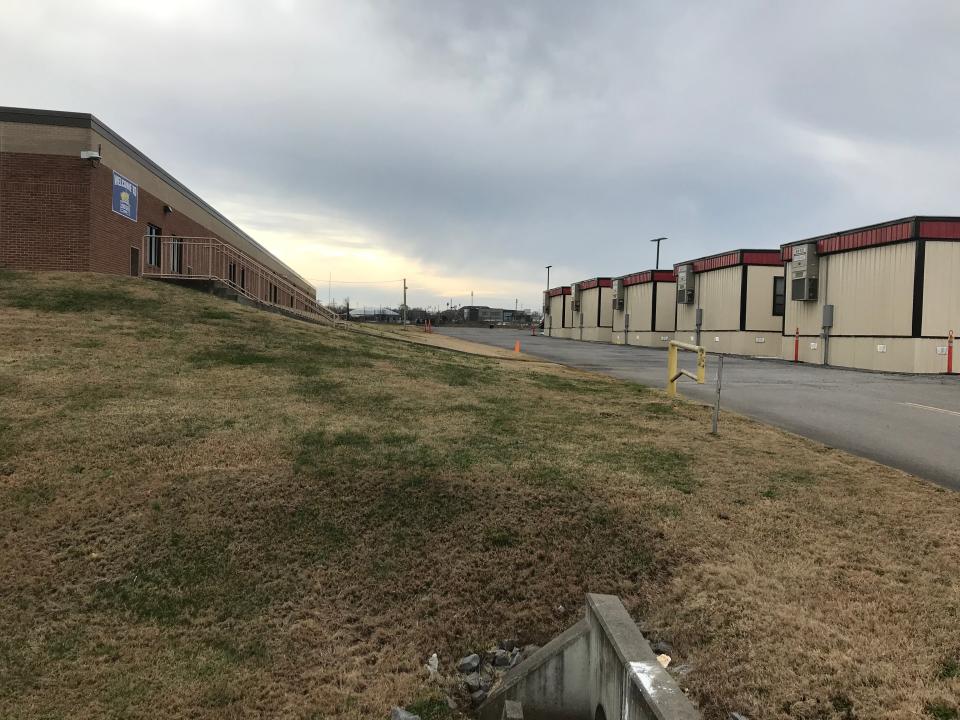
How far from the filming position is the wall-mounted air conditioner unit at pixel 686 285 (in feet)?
114

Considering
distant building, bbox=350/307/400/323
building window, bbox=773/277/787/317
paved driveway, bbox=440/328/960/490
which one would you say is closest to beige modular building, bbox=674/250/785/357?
building window, bbox=773/277/787/317

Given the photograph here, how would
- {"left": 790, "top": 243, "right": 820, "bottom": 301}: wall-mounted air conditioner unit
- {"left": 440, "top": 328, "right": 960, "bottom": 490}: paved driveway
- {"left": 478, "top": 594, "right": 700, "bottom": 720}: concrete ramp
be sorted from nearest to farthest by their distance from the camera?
{"left": 478, "top": 594, "right": 700, "bottom": 720}: concrete ramp < {"left": 440, "top": 328, "right": 960, "bottom": 490}: paved driveway < {"left": 790, "top": 243, "right": 820, "bottom": 301}: wall-mounted air conditioner unit

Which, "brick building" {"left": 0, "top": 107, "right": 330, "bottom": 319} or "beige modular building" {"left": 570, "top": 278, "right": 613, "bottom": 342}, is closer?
"brick building" {"left": 0, "top": 107, "right": 330, "bottom": 319}

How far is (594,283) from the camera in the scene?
1983 inches

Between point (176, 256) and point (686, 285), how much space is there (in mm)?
26550

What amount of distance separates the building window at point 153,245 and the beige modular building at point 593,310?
34.9 metres

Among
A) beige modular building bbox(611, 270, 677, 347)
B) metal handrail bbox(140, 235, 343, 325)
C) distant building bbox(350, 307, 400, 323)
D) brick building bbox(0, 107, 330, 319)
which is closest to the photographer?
brick building bbox(0, 107, 330, 319)

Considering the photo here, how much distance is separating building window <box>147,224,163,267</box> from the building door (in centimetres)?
72

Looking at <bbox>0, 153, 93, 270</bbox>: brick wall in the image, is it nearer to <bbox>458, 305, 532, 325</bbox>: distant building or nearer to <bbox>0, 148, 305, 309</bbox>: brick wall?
<bbox>0, 148, 305, 309</bbox>: brick wall

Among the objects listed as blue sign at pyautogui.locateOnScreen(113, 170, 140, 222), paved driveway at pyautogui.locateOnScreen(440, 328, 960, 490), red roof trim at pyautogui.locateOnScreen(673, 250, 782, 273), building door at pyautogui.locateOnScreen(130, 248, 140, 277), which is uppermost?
red roof trim at pyautogui.locateOnScreen(673, 250, 782, 273)

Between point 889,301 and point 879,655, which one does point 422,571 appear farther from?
point 889,301

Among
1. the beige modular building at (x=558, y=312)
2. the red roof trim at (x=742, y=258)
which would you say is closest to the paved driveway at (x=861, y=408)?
the red roof trim at (x=742, y=258)

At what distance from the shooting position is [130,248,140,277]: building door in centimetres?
1847

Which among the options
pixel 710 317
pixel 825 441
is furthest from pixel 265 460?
pixel 710 317
